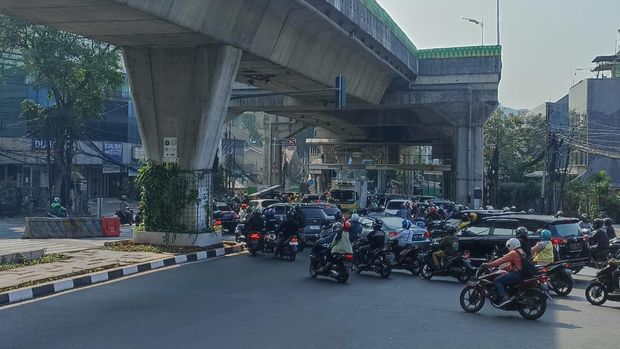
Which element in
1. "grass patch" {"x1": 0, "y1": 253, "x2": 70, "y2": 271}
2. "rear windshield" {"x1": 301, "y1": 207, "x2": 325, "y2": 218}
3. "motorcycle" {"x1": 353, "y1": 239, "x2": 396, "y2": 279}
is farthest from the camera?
"rear windshield" {"x1": 301, "y1": 207, "x2": 325, "y2": 218}

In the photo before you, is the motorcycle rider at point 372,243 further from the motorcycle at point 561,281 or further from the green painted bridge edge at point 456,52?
the green painted bridge edge at point 456,52

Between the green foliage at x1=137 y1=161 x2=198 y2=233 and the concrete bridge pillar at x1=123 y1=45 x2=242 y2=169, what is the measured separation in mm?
359

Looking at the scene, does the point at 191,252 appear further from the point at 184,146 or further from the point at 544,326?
the point at 544,326

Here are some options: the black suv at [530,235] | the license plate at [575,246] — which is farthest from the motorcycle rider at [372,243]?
the license plate at [575,246]

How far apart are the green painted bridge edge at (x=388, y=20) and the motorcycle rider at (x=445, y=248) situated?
12.9m

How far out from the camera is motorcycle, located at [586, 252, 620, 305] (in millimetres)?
12203

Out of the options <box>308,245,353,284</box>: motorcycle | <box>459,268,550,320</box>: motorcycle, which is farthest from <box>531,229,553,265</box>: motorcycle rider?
<box>308,245,353,284</box>: motorcycle

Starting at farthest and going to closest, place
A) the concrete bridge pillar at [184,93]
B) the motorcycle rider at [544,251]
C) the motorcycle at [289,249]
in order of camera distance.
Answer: the concrete bridge pillar at [184,93] → the motorcycle at [289,249] → the motorcycle rider at [544,251]

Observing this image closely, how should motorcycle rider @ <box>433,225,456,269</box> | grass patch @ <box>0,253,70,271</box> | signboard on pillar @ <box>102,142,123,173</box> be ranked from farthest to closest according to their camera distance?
signboard on pillar @ <box>102,142,123,173</box> < motorcycle rider @ <box>433,225,456,269</box> < grass patch @ <box>0,253,70,271</box>

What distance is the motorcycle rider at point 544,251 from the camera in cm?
1324

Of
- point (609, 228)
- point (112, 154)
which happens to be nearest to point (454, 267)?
point (609, 228)

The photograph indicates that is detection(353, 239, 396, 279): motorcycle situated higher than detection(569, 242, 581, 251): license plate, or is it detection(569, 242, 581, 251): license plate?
detection(569, 242, 581, 251): license plate

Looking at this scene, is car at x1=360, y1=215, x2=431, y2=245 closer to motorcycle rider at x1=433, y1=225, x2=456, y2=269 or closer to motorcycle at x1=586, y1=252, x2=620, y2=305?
motorcycle rider at x1=433, y1=225, x2=456, y2=269

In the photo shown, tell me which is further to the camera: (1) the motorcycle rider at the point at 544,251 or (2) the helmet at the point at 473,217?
(2) the helmet at the point at 473,217
